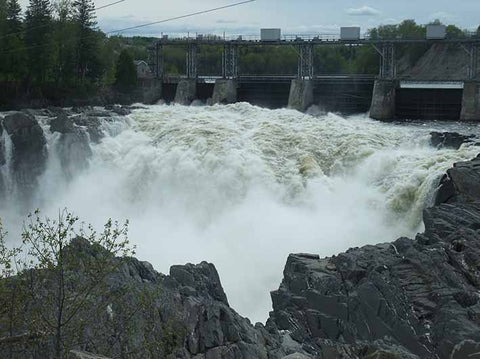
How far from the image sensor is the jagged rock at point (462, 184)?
23.2 meters

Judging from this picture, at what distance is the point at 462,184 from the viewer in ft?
77.8

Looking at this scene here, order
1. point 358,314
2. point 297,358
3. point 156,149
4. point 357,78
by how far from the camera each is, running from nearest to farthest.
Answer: point 297,358
point 358,314
point 156,149
point 357,78

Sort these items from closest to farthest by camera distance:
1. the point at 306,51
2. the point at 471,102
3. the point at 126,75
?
1. the point at 471,102
2. the point at 306,51
3. the point at 126,75

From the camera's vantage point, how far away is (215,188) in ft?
107

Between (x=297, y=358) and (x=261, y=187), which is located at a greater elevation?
(x=297, y=358)

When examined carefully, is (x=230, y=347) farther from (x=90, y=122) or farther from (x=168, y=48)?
(x=168, y=48)

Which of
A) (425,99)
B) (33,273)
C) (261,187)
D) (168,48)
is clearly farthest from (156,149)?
(168,48)

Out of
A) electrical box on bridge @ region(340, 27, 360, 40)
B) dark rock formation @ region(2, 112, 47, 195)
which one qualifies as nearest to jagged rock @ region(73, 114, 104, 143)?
dark rock formation @ region(2, 112, 47, 195)

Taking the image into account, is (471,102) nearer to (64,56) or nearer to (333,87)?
(333,87)

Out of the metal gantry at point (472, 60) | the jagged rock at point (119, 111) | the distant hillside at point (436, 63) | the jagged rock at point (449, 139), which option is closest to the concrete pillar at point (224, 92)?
the jagged rock at point (119, 111)

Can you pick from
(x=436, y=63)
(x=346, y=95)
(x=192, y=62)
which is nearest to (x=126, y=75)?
(x=192, y=62)

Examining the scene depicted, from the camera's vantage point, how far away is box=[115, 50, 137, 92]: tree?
2026 inches

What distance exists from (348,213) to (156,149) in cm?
1161

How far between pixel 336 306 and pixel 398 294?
160cm
